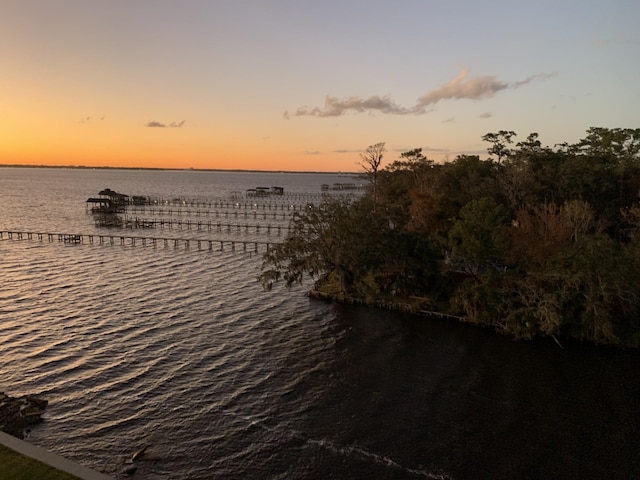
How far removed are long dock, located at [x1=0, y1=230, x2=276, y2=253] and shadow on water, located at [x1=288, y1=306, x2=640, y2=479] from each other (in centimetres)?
3751

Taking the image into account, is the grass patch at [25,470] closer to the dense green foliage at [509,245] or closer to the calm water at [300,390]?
the calm water at [300,390]

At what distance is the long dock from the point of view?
66500 millimetres

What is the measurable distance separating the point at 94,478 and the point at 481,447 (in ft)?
49.6

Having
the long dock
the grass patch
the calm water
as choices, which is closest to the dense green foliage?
the calm water

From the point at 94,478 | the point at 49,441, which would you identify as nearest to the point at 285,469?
the point at 94,478

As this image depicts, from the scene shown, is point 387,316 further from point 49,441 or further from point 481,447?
point 49,441

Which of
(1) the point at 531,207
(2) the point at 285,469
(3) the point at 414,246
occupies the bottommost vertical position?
(2) the point at 285,469

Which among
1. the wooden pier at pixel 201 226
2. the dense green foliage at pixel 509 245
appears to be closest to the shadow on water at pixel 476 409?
the dense green foliage at pixel 509 245

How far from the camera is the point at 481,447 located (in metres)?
19.7

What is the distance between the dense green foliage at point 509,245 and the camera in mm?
30891

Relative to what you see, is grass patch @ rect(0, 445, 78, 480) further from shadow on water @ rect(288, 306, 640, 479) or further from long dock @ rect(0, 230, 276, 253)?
long dock @ rect(0, 230, 276, 253)

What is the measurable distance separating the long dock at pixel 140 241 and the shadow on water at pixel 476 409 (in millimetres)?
37512

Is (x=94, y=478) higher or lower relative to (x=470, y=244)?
lower

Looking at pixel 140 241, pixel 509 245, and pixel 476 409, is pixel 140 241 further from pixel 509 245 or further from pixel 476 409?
pixel 476 409
